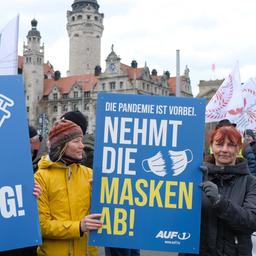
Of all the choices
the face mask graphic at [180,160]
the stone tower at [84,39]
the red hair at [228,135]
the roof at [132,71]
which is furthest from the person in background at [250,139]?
the stone tower at [84,39]

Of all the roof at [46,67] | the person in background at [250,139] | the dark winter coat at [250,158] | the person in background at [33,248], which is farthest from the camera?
the roof at [46,67]

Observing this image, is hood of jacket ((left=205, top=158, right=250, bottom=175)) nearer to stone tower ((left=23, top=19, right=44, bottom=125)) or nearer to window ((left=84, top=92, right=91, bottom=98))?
window ((left=84, top=92, right=91, bottom=98))

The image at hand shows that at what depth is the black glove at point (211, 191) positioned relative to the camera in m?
2.43

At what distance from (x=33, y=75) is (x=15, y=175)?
7201 cm

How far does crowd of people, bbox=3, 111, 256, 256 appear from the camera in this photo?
2502 millimetres

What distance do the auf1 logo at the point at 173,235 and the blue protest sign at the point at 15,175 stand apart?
0.65m

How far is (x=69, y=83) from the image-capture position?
72500mm

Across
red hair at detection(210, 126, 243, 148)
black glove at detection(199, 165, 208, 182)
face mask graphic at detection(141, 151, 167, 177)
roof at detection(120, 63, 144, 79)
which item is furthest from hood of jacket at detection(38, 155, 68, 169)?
roof at detection(120, 63, 144, 79)

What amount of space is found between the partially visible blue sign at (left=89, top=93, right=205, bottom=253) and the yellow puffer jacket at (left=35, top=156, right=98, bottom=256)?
116mm

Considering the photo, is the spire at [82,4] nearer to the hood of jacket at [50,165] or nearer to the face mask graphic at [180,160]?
the hood of jacket at [50,165]

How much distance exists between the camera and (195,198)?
2.60 meters

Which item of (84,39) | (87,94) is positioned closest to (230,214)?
(87,94)

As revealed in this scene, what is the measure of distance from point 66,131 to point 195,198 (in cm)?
80

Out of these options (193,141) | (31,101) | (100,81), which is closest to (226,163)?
(193,141)
